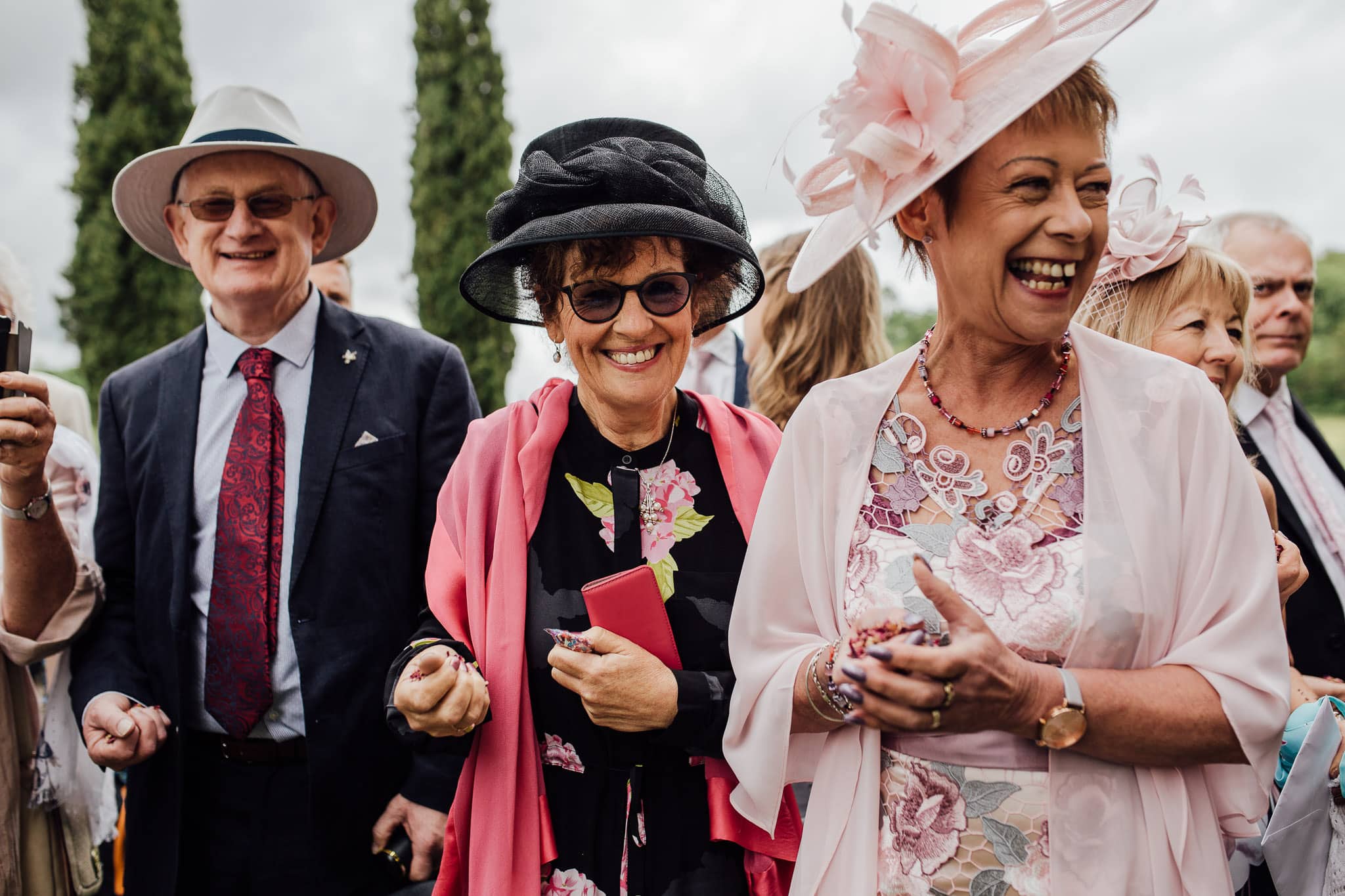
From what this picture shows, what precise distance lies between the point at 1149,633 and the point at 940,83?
959 millimetres

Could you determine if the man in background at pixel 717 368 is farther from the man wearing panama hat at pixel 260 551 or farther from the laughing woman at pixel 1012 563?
the laughing woman at pixel 1012 563

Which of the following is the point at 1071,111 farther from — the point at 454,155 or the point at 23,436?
the point at 454,155

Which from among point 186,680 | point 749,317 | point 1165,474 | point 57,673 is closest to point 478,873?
point 186,680

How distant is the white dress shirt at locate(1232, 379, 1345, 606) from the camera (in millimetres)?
3107

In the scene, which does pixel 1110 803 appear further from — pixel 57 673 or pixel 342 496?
pixel 57 673

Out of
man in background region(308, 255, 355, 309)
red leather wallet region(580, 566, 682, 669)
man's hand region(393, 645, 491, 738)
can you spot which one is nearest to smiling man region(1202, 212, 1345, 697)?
red leather wallet region(580, 566, 682, 669)

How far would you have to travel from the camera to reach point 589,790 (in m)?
2.05

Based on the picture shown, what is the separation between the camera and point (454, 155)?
13320mm

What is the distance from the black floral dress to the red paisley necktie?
3.06 ft

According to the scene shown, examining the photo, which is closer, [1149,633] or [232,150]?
[1149,633]

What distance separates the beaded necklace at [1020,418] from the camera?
1655mm

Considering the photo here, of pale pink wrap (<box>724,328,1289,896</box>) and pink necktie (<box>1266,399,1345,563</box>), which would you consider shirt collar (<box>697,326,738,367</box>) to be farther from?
pale pink wrap (<box>724,328,1289,896</box>)

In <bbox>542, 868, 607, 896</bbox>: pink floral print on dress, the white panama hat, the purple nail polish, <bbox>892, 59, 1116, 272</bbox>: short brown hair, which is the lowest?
<bbox>542, 868, 607, 896</bbox>: pink floral print on dress

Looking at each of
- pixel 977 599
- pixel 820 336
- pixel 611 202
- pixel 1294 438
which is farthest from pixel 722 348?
pixel 977 599
